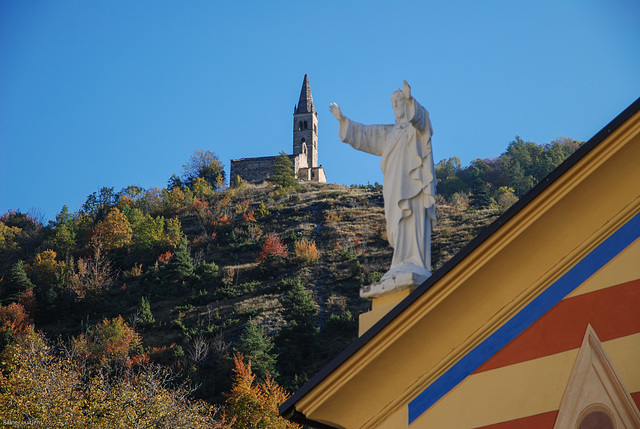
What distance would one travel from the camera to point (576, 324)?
20.3ft

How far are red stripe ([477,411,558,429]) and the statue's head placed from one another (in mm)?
3556

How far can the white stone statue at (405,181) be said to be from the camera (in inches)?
305

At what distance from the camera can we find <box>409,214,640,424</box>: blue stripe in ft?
20.8

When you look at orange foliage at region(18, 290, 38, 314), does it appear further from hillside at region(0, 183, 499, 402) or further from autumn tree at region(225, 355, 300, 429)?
autumn tree at region(225, 355, 300, 429)

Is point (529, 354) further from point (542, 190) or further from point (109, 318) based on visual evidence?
point (109, 318)

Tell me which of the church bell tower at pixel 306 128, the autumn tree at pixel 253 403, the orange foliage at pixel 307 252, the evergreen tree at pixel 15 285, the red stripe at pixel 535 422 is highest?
the church bell tower at pixel 306 128

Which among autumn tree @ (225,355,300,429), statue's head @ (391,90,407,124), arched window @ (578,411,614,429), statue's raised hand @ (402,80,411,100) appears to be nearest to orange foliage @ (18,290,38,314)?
autumn tree @ (225,355,300,429)

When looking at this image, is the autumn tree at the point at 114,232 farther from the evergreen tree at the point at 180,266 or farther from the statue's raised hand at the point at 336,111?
the statue's raised hand at the point at 336,111

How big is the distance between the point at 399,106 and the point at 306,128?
108 m

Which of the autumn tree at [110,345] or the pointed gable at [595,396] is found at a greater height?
the pointed gable at [595,396]

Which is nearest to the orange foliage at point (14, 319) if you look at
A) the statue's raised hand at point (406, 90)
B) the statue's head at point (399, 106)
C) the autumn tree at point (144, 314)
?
the autumn tree at point (144, 314)

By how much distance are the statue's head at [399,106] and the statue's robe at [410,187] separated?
0.08 meters

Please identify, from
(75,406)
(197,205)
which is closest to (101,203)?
(197,205)

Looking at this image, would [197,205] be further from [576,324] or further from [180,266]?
[576,324]
